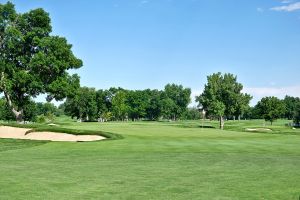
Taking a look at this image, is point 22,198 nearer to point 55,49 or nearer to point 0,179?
point 0,179

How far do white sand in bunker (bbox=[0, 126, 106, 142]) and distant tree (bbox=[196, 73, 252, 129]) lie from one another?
54.6m

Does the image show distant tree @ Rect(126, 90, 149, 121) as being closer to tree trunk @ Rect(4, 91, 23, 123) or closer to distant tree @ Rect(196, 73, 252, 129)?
distant tree @ Rect(196, 73, 252, 129)

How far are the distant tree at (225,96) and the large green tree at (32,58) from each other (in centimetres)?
3823

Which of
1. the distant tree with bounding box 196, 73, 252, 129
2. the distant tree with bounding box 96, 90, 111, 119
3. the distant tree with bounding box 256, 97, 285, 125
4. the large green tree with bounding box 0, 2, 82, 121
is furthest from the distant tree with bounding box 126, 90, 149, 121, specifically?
the large green tree with bounding box 0, 2, 82, 121

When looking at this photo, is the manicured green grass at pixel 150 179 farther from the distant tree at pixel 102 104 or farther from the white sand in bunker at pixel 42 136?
the distant tree at pixel 102 104

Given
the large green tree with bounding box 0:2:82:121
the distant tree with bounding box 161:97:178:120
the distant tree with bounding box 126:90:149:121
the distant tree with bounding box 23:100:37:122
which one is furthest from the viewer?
the distant tree with bounding box 161:97:178:120

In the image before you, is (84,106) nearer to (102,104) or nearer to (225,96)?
(102,104)

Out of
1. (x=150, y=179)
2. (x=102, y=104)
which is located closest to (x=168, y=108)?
(x=102, y=104)

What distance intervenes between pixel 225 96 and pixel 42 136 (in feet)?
193

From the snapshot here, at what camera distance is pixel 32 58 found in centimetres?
5562

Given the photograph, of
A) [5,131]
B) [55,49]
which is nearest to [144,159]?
[5,131]

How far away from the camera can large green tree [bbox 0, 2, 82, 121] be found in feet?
181

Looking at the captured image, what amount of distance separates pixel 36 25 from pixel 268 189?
52619mm

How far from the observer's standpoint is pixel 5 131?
4053 cm
